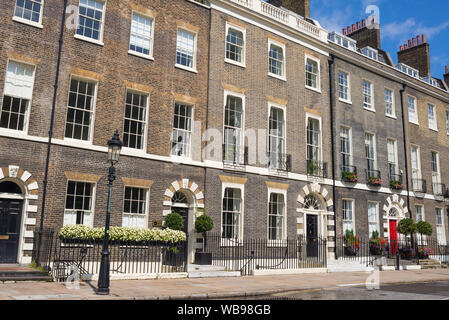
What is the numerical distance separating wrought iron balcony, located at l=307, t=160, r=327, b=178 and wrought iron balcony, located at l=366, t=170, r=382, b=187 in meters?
3.75

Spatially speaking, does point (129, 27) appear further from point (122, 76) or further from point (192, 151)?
point (192, 151)

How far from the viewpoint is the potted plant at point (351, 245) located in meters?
22.3

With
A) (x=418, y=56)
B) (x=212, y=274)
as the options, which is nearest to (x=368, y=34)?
(x=418, y=56)

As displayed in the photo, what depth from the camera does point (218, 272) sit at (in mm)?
15469

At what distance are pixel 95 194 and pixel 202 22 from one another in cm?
960

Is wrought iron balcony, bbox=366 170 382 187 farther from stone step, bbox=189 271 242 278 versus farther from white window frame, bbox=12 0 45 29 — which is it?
white window frame, bbox=12 0 45 29

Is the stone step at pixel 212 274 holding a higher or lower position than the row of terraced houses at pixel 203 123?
lower

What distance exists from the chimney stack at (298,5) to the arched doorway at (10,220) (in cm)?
1932

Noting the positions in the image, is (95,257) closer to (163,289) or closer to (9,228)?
(9,228)

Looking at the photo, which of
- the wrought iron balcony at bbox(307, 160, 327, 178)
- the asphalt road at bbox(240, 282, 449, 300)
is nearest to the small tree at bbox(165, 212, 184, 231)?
the asphalt road at bbox(240, 282, 449, 300)

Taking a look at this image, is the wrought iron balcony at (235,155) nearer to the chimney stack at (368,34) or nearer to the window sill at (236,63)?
the window sill at (236,63)

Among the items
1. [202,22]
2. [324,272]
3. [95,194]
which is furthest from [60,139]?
[324,272]

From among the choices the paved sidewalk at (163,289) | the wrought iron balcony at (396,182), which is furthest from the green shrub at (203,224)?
the wrought iron balcony at (396,182)
